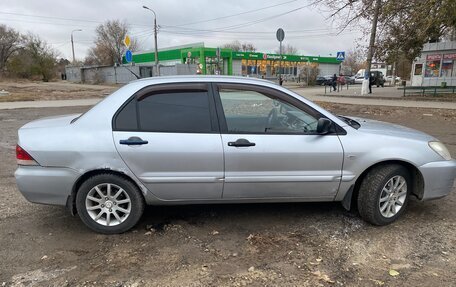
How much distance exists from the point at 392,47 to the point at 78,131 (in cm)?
2226

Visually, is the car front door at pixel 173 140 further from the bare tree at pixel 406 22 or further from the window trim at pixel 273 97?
the bare tree at pixel 406 22

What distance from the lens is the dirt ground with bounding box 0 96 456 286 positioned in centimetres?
297

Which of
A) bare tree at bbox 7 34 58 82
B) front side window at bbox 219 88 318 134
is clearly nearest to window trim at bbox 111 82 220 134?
front side window at bbox 219 88 318 134

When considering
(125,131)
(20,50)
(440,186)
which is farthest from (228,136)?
(20,50)

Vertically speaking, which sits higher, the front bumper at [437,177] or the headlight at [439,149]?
the headlight at [439,149]

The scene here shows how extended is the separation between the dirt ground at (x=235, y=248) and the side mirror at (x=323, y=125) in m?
1.05

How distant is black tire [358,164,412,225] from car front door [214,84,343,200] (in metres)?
0.31

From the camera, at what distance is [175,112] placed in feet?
12.0

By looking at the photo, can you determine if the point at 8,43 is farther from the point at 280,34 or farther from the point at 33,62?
the point at 280,34

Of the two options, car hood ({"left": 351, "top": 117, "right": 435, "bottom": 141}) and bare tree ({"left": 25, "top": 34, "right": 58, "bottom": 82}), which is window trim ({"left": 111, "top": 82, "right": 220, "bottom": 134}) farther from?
bare tree ({"left": 25, "top": 34, "right": 58, "bottom": 82})

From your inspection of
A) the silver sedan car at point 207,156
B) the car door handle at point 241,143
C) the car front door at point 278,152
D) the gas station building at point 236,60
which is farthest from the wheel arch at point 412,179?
the gas station building at point 236,60

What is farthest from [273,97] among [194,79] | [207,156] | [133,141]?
[133,141]

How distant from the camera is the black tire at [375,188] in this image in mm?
3727

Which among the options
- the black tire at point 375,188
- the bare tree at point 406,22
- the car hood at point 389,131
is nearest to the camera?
the black tire at point 375,188
